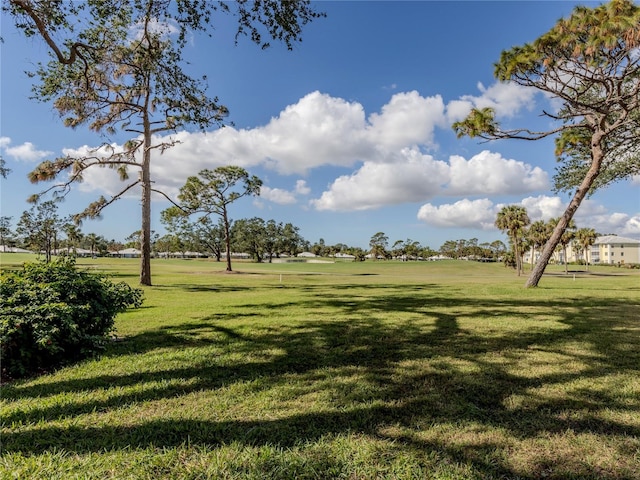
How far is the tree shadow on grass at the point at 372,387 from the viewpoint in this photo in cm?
299

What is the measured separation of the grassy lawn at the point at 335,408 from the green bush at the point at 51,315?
1.37 feet

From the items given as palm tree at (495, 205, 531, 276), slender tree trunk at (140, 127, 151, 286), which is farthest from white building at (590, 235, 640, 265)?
slender tree trunk at (140, 127, 151, 286)

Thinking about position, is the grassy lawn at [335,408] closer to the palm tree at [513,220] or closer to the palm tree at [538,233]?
the palm tree at [513,220]

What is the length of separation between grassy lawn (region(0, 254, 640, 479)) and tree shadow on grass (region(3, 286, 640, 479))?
0.8 inches

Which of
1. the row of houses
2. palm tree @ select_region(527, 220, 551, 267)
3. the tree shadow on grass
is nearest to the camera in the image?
the tree shadow on grass

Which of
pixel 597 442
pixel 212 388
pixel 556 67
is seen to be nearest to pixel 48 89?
pixel 212 388

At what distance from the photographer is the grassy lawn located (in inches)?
103

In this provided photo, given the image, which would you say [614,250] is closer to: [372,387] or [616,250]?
[616,250]

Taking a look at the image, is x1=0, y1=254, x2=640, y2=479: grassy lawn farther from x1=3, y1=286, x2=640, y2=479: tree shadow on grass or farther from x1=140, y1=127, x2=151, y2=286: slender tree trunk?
x1=140, y1=127, x2=151, y2=286: slender tree trunk

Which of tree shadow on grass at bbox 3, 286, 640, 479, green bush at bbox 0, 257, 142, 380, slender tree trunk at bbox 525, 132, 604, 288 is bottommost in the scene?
tree shadow on grass at bbox 3, 286, 640, 479

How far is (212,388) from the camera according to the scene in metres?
4.09

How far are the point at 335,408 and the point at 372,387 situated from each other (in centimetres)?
73

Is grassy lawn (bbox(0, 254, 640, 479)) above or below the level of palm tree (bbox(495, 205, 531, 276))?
below

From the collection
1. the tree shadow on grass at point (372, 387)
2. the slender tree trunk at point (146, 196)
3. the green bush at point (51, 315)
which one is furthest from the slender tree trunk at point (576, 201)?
the slender tree trunk at point (146, 196)
